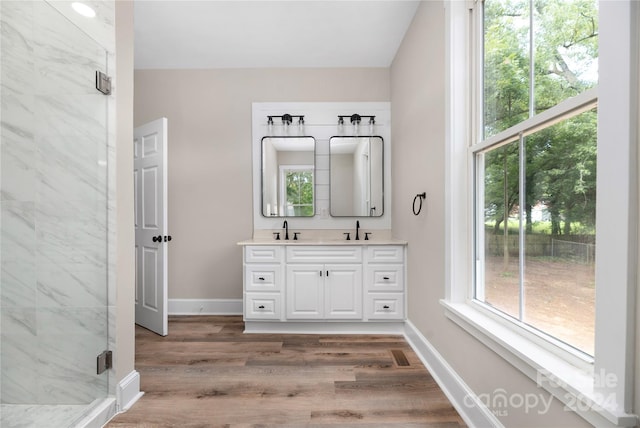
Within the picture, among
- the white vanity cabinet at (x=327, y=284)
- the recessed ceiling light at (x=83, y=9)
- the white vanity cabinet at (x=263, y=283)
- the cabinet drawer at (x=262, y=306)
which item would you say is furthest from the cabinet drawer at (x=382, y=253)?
the recessed ceiling light at (x=83, y=9)

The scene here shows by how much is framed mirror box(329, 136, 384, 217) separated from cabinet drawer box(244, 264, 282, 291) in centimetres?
90

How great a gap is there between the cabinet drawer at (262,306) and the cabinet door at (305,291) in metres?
0.11

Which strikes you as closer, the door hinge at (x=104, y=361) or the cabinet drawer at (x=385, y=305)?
the door hinge at (x=104, y=361)

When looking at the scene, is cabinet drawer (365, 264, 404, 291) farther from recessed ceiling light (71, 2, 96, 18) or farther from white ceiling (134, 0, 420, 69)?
recessed ceiling light (71, 2, 96, 18)

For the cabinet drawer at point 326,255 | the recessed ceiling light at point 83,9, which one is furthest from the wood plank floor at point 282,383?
the recessed ceiling light at point 83,9

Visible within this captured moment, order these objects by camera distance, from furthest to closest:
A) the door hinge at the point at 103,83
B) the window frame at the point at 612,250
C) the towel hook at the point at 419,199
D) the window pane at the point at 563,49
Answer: the towel hook at the point at 419,199, the door hinge at the point at 103,83, the window pane at the point at 563,49, the window frame at the point at 612,250

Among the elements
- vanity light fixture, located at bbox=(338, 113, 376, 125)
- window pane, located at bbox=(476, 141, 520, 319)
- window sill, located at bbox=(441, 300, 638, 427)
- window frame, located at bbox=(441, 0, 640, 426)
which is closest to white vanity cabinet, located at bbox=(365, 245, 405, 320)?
window pane, located at bbox=(476, 141, 520, 319)

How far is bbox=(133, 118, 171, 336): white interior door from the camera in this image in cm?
276

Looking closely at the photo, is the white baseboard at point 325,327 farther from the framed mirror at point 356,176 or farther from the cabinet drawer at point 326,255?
the framed mirror at point 356,176

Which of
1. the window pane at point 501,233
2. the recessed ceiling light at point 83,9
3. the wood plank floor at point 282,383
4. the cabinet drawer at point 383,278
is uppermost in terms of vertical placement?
the recessed ceiling light at point 83,9

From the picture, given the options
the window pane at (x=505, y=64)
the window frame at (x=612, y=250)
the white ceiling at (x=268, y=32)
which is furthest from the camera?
the white ceiling at (x=268, y=32)

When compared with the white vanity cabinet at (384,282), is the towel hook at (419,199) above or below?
above

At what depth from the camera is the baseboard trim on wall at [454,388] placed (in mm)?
1455

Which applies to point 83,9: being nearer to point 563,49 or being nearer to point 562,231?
point 563,49
